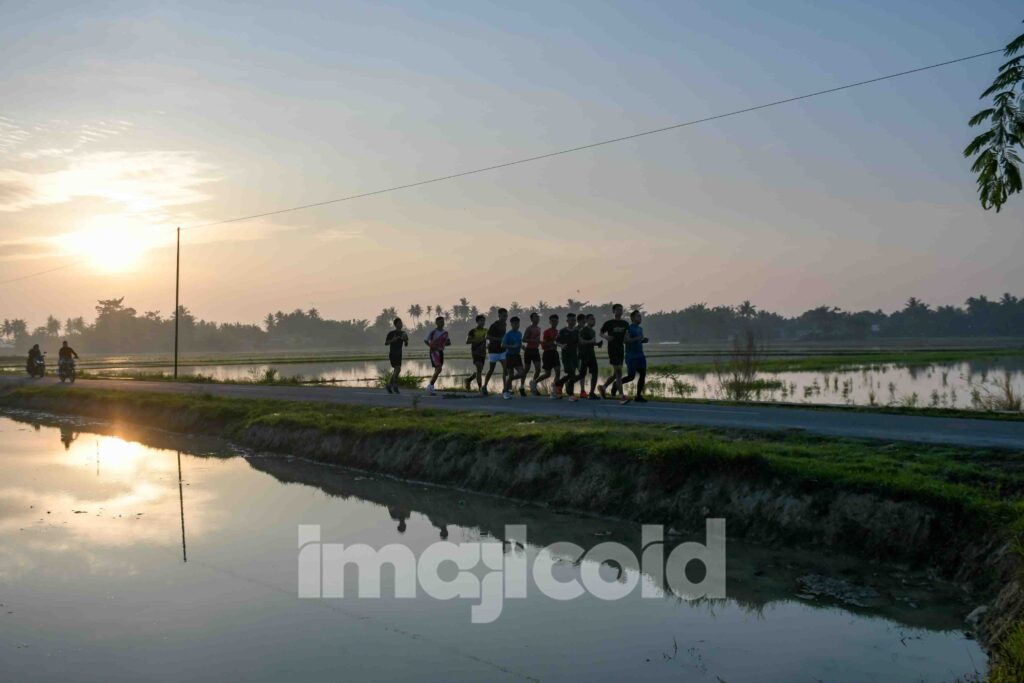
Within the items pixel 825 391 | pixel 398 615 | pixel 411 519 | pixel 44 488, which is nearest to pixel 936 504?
pixel 398 615

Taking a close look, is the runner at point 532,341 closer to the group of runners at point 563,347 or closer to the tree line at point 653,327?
the group of runners at point 563,347

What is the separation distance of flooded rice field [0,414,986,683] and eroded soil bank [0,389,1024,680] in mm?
309

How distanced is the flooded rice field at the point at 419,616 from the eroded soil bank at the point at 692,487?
0.31 metres

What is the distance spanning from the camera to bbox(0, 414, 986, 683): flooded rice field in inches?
252

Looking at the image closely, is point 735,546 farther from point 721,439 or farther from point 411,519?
point 411,519

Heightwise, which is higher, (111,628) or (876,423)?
(876,423)

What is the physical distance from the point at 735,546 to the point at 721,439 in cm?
347

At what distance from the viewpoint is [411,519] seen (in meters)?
12.0

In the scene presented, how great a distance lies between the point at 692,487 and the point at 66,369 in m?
33.6

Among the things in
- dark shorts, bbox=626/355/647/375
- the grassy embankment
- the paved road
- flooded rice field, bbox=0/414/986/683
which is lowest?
flooded rice field, bbox=0/414/986/683

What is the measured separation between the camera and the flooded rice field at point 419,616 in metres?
6.39

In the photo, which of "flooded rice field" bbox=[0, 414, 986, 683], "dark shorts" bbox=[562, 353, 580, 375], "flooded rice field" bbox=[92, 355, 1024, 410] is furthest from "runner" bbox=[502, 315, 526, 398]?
"flooded rice field" bbox=[0, 414, 986, 683]

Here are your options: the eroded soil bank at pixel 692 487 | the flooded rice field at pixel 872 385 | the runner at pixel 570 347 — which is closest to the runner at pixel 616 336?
the runner at pixel 570 347

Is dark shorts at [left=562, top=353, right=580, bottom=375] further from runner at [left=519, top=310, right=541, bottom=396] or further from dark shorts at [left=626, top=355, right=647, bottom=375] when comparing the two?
dark shorts at [left=626, top=355, right=647, bottom=375]
